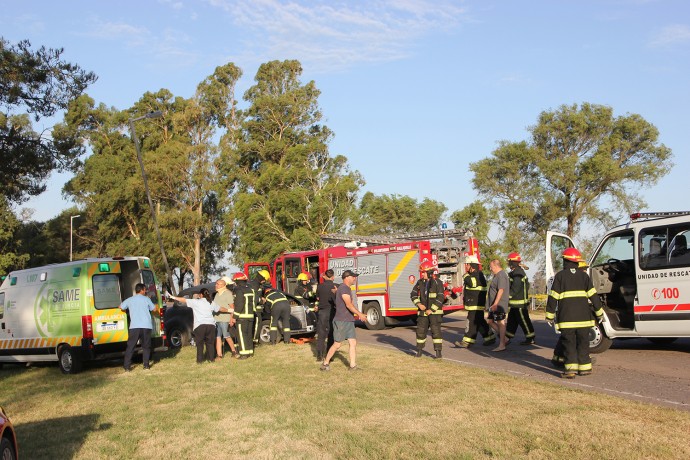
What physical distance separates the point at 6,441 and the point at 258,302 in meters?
11.1

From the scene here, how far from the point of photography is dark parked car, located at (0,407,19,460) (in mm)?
5486

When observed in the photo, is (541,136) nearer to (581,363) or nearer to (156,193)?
(156,193)

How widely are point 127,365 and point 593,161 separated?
1213 inches

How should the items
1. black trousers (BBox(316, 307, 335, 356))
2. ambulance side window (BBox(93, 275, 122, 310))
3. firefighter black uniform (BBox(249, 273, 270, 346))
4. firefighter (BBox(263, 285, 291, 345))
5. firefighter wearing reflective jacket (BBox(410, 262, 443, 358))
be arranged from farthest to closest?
firefighter (BBox(263, 285, 291, 345)) → firefighter black uniform (BBox(249, 273, 270, 346)) → ambulance side window (BBox(93, 275, 122, 310)) → black trousers (BBox(316, 307, 335, 356)) → firefighter wearing reflective jacket (BBox(410, 262, 443, 358))

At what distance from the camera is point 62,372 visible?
14367mm

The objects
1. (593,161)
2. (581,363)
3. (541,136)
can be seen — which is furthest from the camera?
(541,136)

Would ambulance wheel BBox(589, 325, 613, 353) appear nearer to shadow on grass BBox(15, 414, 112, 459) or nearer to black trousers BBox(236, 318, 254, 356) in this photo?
black trousers BBox(236, 318, 254, 356)

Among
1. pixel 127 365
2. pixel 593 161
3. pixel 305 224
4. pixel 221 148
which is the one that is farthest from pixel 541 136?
pixel 127 365

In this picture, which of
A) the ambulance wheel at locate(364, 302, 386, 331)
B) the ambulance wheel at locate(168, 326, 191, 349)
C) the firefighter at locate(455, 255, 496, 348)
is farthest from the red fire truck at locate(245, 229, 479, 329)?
the ambulance wheel at locate(168, 326, 191, 349)

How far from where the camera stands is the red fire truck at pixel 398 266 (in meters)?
20.9

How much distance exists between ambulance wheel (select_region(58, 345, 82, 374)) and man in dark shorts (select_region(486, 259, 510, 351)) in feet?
26.8

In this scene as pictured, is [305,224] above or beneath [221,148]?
beneath

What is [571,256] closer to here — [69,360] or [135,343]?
[135,343]

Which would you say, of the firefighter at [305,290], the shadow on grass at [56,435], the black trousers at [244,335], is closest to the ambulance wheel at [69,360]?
the black trousers at [244,335]
